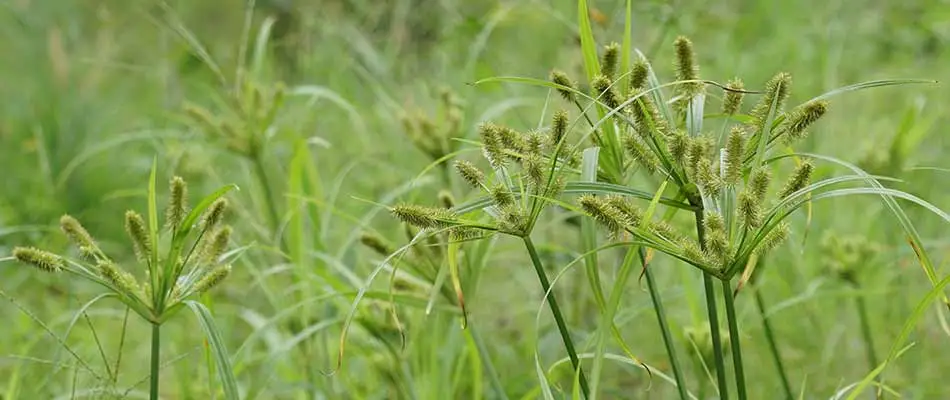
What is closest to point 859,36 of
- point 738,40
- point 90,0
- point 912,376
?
point 738,40

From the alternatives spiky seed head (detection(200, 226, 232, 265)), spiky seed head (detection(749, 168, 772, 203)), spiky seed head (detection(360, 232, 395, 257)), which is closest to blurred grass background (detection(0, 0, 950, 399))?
spiky seed head (detection(360, 232, 395, 257))

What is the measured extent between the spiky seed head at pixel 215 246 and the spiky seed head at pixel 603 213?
33 cm

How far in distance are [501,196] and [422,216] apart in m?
0.06

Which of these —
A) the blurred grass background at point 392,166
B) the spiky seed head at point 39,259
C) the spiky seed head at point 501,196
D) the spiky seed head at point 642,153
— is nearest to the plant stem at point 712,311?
the spiky seed head at point 642,153

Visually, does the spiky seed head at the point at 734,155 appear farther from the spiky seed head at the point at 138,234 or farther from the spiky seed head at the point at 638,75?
the spiky seed head at the point at 138,234

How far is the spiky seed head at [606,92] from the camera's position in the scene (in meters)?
0.74

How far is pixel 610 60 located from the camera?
80cm

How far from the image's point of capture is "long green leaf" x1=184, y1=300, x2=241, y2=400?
782 mm

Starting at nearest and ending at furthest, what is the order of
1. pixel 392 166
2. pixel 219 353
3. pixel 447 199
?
pixel 219 353, pixel 447 199, pixel 392 166

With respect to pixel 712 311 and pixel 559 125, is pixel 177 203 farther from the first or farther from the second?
pixel 712 311

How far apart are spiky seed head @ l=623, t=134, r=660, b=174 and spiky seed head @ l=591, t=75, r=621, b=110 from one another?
3 centimetres

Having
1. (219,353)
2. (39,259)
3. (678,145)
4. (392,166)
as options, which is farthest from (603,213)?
(392,166)

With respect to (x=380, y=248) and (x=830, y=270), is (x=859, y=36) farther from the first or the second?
(x=380, y=248)

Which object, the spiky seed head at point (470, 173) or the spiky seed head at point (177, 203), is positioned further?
the spiky seed head at point (177, 203)
